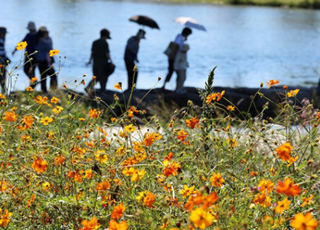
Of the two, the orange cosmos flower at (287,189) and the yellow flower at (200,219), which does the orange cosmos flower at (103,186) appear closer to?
the yellow flower at (200,219)

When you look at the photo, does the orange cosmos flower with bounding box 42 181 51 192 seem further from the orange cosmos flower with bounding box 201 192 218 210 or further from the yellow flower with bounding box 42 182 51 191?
the orange cosmos flower with bounding box 201 192 218 210

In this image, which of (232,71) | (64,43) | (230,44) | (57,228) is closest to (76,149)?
(57,228)

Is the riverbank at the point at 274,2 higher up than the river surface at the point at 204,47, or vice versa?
the riverbank at the point at 274,2

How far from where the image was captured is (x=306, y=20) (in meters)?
38.9

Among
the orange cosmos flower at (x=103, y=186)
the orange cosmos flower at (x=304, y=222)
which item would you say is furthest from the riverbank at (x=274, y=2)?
the orange cosmos flower at (x=304, y=222)

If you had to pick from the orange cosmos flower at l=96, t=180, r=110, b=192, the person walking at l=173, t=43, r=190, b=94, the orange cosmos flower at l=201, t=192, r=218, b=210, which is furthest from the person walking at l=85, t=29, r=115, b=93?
the orange cosmos flower at l=201, t=192, r=218, b=210

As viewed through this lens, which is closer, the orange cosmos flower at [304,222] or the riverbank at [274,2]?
the orange cosmos flower at [304,222]

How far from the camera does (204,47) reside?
2372cm

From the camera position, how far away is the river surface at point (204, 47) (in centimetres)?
1642

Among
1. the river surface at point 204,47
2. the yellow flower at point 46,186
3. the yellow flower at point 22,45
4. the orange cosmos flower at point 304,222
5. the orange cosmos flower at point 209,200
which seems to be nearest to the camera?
the orange cosmos flower at point 304,222

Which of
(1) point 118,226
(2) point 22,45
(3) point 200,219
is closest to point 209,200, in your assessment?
(3) point 200,219

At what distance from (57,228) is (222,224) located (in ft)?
2.79

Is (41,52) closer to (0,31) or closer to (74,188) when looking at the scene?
(0,31)

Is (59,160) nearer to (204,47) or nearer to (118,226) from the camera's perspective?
(118,226)
